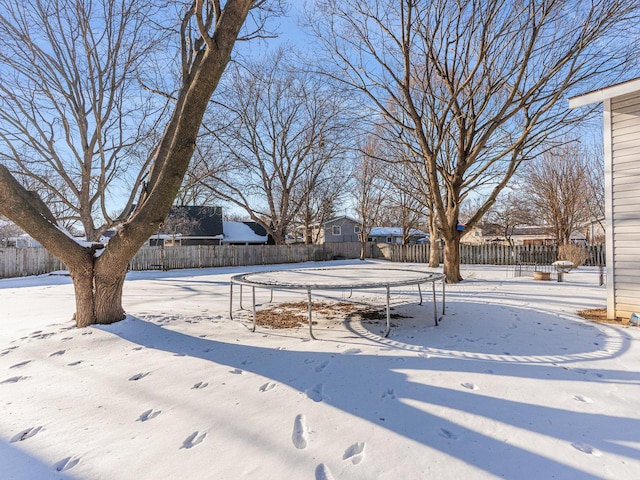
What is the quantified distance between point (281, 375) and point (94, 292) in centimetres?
315

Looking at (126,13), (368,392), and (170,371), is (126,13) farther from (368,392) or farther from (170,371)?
(368,392)

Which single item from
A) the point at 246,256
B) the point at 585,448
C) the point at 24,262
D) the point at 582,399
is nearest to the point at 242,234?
the point at 246,256

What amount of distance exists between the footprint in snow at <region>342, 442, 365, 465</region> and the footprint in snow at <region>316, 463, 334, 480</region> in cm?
13

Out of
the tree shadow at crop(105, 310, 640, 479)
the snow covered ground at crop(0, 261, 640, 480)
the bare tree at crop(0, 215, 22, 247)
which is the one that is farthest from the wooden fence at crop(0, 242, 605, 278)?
the bare tree at crop(0, 215, 22, 247)

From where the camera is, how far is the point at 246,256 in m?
20.7

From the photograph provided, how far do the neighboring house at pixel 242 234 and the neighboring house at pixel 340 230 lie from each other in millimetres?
8772

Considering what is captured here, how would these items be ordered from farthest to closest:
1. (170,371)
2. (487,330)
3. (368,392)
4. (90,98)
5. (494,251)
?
(494,251) → (90,98) → (487,330) → (170,371) → (368,392)

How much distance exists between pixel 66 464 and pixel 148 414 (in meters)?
0.54

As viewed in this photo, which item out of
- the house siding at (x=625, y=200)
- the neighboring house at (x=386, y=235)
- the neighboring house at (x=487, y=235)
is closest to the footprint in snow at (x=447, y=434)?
the house siding at (x=625, y=200)

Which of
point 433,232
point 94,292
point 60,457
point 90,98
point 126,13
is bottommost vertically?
point 60,457

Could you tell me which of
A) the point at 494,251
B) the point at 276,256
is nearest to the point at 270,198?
the point at 276,256

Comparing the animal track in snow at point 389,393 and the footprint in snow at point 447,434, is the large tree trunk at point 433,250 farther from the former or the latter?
the footprint in snow at point 447,434

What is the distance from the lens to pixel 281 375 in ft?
9.67

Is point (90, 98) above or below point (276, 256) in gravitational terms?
above
